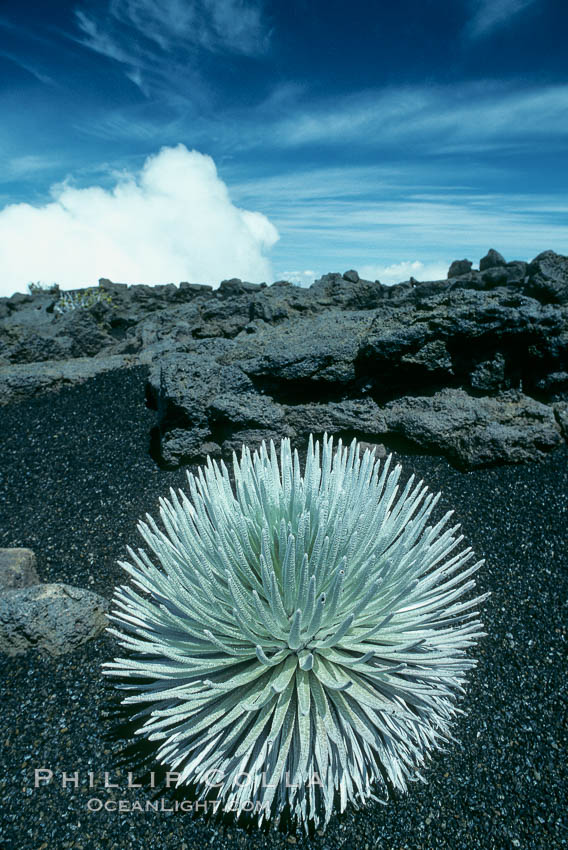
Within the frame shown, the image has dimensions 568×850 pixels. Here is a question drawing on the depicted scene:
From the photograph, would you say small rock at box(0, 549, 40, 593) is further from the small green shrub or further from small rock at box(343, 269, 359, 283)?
the small green shrub

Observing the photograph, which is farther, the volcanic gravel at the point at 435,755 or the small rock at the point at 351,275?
the small rock at the point at 351,275

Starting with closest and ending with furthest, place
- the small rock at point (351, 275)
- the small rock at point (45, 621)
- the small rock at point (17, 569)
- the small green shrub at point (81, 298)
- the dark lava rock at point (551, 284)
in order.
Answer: the small rock at point (45, 621), the small rock at point (17, 569), the dark lava rock at point (551, 284), the small rock at point (351, 275), the small green shrub at point (81, 298)

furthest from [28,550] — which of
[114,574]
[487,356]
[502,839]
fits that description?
[487,356]

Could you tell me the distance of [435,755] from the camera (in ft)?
5.22

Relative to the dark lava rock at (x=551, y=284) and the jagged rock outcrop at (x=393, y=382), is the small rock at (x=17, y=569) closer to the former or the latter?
the jagged rock outcrop at (x=393, y=382)

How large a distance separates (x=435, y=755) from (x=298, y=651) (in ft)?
2.15

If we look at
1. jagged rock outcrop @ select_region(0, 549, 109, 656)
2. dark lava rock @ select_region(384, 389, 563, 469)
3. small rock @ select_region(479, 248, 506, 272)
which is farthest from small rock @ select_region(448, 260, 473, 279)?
jagged rock outcrop @ select_region(0, 549, 109, 656)

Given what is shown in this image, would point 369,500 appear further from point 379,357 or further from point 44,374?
point 44,374

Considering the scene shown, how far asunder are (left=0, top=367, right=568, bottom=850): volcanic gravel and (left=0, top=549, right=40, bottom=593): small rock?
0.25 feet

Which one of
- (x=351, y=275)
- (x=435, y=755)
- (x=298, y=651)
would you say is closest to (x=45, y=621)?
(x=298, y=651)

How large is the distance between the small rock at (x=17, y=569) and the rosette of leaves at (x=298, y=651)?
2.82ft

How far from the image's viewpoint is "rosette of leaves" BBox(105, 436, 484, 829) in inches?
48.8

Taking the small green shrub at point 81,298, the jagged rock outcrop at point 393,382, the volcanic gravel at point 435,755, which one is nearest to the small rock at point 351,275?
the small green shrub at point 81,298

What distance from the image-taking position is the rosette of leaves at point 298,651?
4.07 ft
